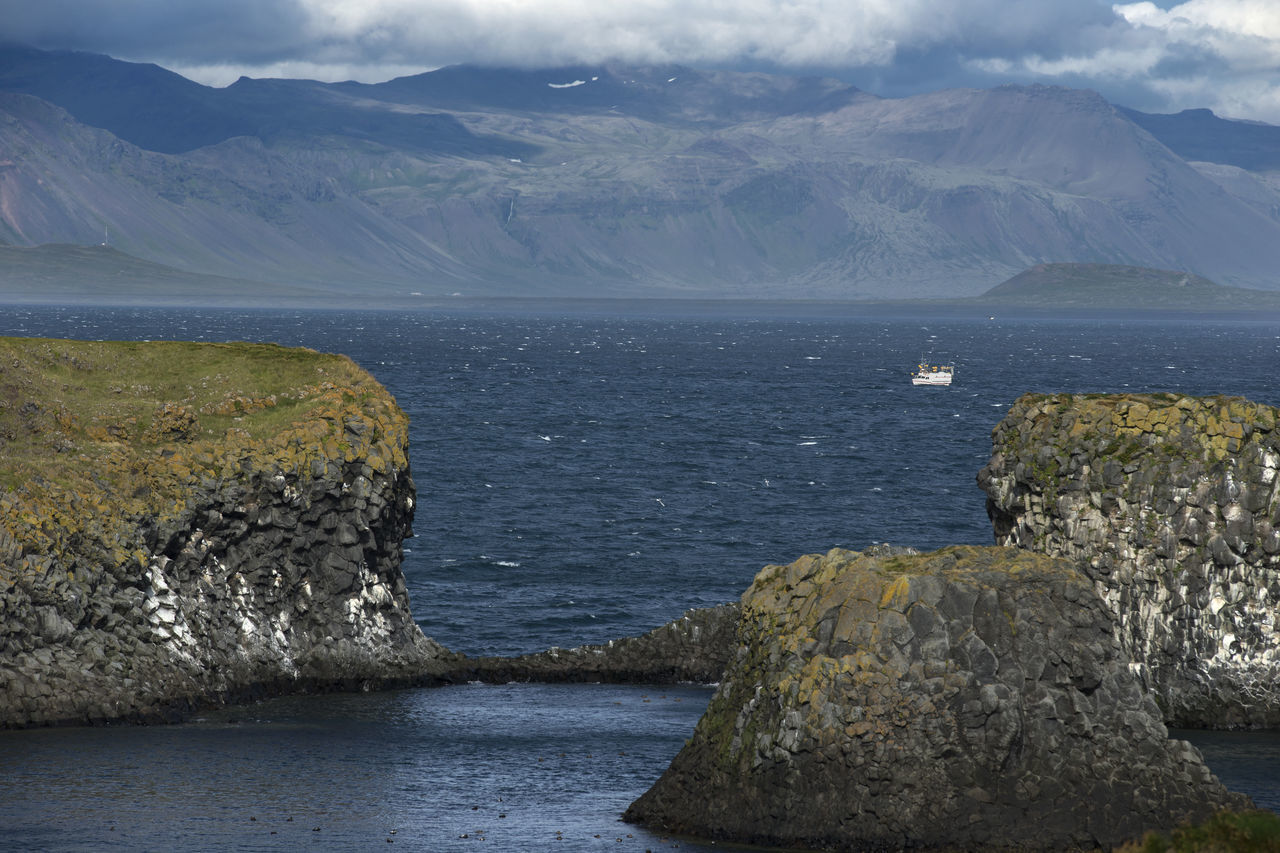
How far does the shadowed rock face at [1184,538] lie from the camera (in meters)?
42.2

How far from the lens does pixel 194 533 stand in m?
43.3

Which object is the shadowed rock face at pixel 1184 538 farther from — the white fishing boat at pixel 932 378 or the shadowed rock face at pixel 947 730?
the white fishing boat at pixel 932 378

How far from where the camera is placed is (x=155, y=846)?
97.8ft

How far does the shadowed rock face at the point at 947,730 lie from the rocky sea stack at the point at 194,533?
54.9 ft

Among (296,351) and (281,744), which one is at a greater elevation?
(296,351)

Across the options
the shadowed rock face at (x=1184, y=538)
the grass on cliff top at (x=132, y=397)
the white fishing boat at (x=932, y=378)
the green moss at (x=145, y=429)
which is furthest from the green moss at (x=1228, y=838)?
the white fishing boat at (x=932, y=378)

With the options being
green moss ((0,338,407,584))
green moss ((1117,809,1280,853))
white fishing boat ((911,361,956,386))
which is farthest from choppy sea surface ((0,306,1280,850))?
white fishing boat ((911,361,956,386))

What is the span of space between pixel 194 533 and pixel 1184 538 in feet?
88.9

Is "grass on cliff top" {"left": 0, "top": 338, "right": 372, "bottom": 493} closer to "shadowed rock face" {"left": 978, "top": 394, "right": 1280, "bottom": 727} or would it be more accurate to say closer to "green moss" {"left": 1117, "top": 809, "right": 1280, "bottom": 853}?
"shadowed rock face" {"left": 978, "top": 394, "right": 1280, "bottom": 727}

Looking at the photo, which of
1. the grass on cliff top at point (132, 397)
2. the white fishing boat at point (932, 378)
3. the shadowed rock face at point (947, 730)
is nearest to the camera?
the shadowed rock face at point (947, 730)

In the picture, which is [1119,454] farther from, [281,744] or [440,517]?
[440,517]

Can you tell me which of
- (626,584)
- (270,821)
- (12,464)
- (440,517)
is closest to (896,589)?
(270,821)

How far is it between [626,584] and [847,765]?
34639mm

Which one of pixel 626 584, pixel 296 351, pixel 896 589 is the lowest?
pixel 626 584
